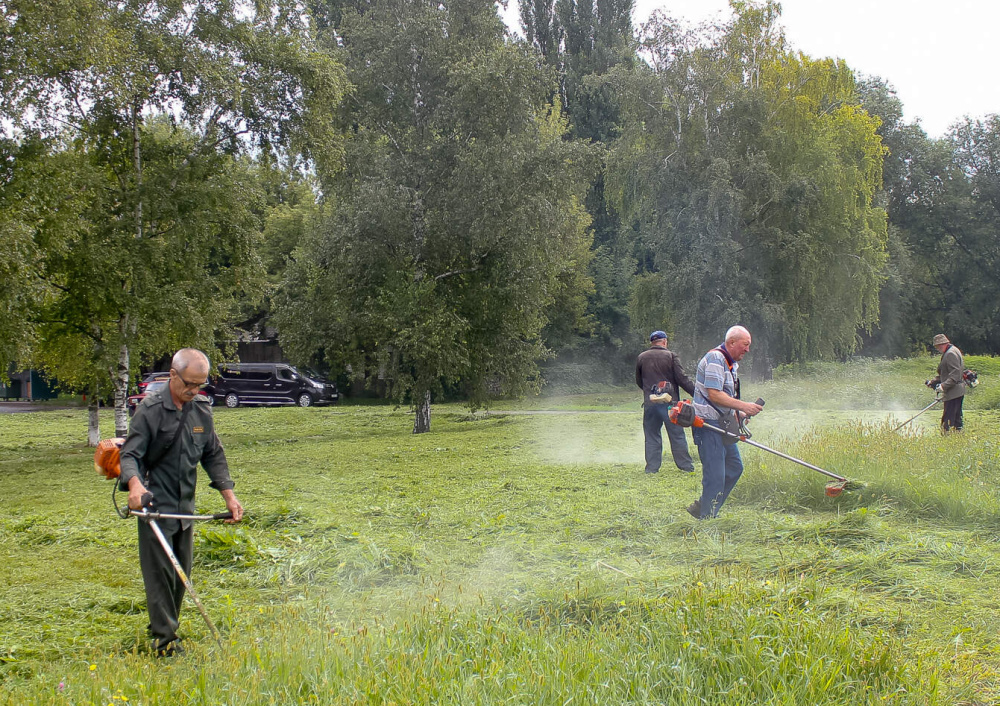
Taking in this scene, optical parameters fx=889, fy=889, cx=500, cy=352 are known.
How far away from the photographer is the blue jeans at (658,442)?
39.2ft

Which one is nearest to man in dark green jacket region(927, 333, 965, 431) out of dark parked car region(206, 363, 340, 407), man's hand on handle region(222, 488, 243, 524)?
man's hand on handle region(222, 488, 243, 524)

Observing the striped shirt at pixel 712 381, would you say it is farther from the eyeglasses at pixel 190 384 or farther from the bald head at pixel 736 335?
the eyeglasses at pixel 190 384

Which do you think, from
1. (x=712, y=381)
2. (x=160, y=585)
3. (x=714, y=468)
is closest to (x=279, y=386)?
(x=712, y=381)

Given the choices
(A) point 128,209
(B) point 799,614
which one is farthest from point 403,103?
(B) point 799,614

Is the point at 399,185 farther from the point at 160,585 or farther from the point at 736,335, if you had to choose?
the point at 160,585

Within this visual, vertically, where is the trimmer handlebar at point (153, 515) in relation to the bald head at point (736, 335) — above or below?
below

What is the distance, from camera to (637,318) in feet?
120

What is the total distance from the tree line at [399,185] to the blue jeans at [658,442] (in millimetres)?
9532

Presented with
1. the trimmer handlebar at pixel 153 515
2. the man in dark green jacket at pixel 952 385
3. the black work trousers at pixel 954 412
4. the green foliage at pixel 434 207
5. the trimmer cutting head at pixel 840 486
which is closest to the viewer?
the trimmer handlebar at pixel 153 515

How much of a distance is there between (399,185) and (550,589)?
56.9ft

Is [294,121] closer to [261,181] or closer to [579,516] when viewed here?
[261,181]

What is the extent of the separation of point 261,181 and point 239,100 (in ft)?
7.44

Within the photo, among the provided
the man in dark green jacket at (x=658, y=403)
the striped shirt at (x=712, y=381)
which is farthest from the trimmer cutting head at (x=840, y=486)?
the man in dark green jacket at (x=658, y=403)

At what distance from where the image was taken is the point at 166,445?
5.46 meters
